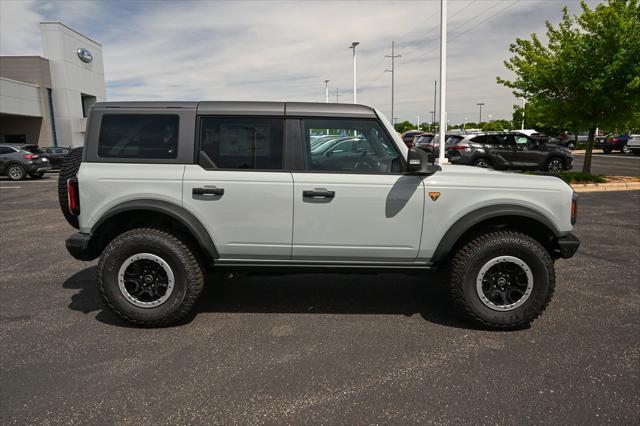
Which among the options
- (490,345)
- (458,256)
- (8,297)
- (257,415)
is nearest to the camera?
(257,415)

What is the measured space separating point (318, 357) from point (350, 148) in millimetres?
1720

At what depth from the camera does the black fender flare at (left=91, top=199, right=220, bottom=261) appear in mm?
3514

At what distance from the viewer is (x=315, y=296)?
175 inches

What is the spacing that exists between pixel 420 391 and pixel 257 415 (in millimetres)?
1043

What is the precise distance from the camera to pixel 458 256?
3639mm

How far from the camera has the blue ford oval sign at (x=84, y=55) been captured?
37.6 metres

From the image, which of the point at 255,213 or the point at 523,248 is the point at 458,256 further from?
the point at 255,213

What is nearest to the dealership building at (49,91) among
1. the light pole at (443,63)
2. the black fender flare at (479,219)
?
the light pole at (443,63)

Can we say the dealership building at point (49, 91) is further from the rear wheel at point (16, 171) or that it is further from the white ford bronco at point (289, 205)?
the white ford bronco at point (289, 205)

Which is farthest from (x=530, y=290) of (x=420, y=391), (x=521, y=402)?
(x=420, y=391)

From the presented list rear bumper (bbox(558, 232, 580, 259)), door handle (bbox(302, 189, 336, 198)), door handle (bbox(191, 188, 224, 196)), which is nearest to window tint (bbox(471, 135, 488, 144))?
rear bumper (bbox(558, 232, 580, 259))

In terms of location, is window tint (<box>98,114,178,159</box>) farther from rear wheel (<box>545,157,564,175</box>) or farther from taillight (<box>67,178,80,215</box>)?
rear wheel (<box>545,157,564,175</box>)

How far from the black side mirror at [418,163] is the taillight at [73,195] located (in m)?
2.75

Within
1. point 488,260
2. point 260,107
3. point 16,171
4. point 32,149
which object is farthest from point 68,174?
point 32,149
